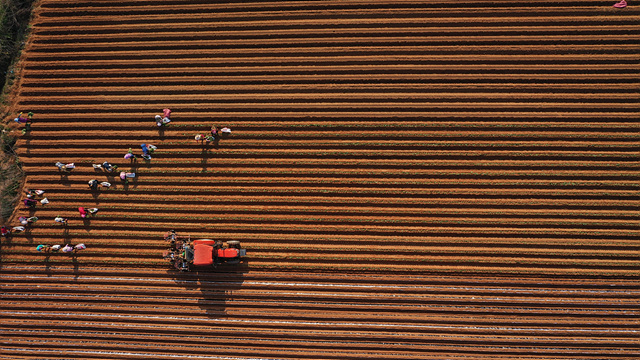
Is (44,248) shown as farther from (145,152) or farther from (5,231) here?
(145,152)

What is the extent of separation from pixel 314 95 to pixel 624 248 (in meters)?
17.3

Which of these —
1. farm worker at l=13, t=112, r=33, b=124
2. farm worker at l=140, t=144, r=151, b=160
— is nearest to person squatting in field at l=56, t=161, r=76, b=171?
farm worker at l=13, t=112, r=33, b=124

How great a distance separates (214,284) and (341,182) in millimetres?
8398

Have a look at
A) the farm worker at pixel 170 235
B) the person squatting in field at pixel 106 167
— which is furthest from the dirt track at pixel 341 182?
the farm worker at pixel 170 235

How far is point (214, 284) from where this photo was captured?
1532 centimetres

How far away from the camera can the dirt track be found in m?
14.8

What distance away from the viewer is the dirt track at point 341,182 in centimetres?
1477

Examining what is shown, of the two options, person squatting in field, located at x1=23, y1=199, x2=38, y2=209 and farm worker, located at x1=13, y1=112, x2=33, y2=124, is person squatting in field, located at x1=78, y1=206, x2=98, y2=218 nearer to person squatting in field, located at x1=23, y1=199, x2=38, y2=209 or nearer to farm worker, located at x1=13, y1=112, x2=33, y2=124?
person squatting in field, located at x1=23, y1=199, x2=38, y2=209

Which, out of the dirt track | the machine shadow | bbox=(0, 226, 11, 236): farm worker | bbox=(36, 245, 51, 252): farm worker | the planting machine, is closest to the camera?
the planting machine

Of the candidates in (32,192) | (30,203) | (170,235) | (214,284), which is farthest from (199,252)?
(32,192)

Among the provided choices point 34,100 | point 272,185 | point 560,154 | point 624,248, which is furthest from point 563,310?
point 34,100

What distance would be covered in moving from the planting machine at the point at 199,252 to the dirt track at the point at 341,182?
0.64 metres

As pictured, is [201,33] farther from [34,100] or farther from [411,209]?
→ [411,209]

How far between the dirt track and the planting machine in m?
0.64
